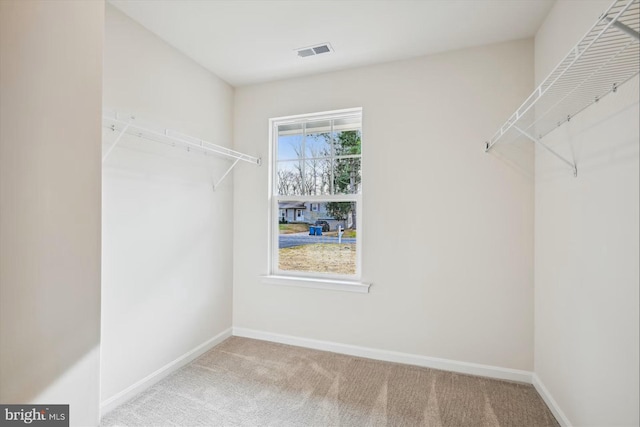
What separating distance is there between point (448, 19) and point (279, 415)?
288 centimetres

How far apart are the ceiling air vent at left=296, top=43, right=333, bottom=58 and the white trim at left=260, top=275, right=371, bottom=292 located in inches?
79.8

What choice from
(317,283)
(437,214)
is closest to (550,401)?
(437,214)

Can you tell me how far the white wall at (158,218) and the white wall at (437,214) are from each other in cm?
79

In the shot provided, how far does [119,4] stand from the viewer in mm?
1991

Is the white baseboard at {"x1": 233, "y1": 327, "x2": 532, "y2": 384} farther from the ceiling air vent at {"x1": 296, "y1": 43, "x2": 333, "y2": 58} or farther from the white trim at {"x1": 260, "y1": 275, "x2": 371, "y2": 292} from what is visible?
the ceiling air vent at {"x1": 296, "y1": 43, "x2": 333, "y2": 58}

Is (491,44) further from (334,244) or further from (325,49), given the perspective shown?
(334,244)

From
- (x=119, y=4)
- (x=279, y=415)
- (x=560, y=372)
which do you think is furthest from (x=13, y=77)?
(x=560, y=372)

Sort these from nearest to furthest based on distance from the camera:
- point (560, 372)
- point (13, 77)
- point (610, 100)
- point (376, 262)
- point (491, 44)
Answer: point (13, 77)
point (610, 100)
point (560, 372)
point (491, 44)
point (376, 262)

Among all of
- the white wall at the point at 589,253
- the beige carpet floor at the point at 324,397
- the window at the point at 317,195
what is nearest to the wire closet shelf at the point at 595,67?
the white wall at the point at 589,253

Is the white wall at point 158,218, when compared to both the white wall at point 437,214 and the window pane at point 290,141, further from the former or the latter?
the white wall at point 437,214

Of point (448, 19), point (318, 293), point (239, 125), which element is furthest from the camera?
point (239, 125)

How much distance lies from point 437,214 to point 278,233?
5.16 ft

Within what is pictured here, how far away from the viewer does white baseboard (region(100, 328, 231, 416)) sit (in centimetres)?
201

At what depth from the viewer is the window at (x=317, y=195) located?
9.68 feet
